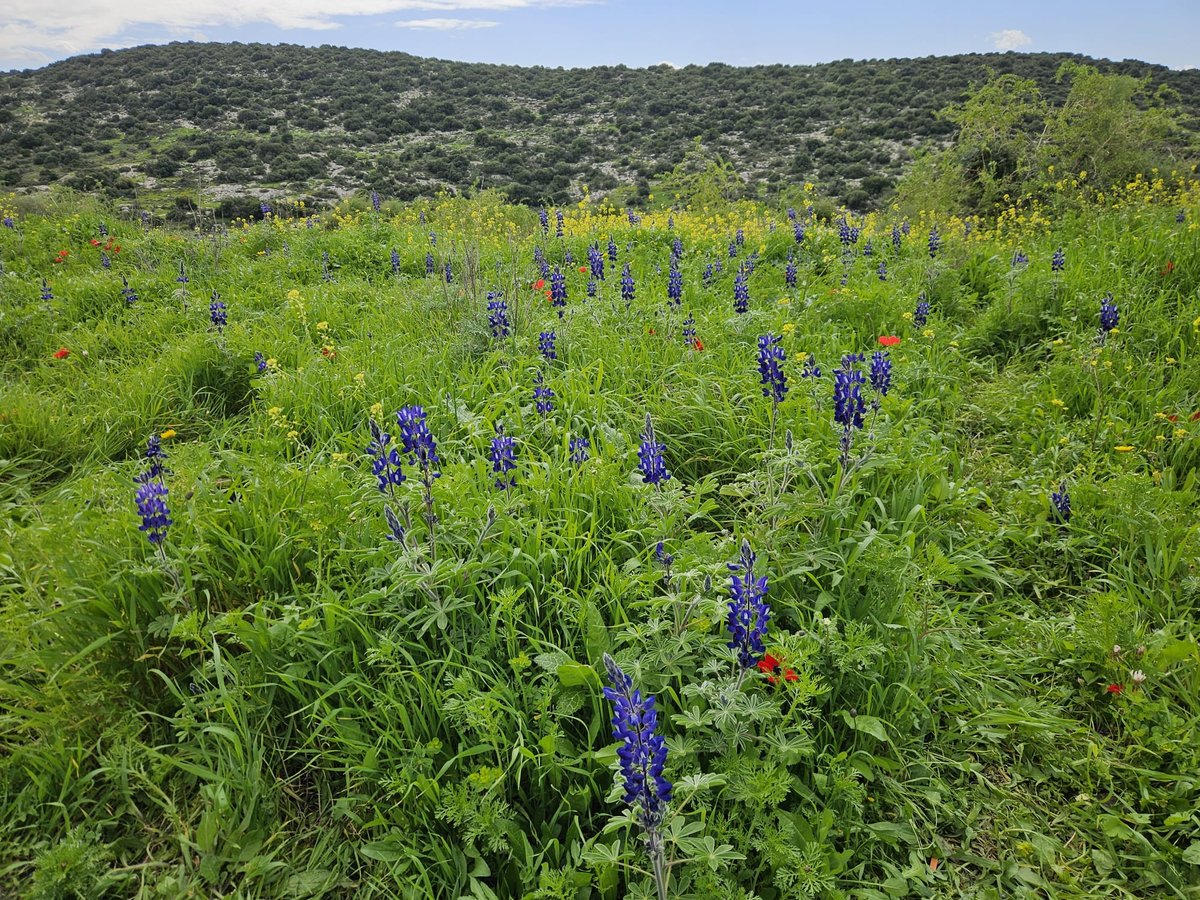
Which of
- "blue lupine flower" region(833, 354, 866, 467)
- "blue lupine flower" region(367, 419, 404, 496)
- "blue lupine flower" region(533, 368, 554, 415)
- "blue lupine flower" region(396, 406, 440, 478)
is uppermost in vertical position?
"blue lupine flower" region(833, 354, 866, 467)

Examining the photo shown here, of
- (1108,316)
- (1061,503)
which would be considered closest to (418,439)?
(1061,503)

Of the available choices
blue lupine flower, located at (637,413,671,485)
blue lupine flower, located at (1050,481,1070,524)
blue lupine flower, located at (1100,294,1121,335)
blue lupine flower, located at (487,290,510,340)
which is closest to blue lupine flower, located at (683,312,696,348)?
blue lupine flower, located at (487,290,510,340)

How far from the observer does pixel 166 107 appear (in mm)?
32062

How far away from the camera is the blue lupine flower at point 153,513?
7.29ft

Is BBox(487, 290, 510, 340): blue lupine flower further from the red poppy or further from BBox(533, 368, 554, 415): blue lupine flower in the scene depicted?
the red poppy

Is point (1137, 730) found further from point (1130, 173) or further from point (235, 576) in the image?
point (1130, 173)

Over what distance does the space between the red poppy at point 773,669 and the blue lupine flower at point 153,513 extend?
7.12ft

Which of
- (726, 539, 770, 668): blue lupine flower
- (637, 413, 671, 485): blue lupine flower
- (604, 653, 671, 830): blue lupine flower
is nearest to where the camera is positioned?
(604, 653, 671, 830): blue lupine flower

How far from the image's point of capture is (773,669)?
195 centimetres

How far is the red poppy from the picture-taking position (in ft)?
6.32

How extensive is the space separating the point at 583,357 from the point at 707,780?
3.07 metres

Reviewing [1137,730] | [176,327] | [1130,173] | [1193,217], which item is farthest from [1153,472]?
[1130,173]

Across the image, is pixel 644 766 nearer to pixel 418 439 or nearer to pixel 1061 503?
pixel 418 439

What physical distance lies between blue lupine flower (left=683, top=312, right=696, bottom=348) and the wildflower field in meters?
0.09
